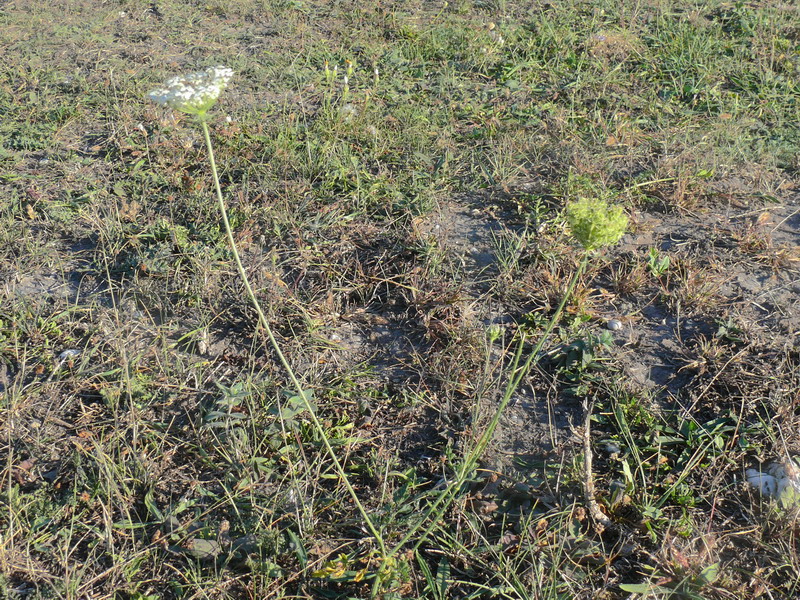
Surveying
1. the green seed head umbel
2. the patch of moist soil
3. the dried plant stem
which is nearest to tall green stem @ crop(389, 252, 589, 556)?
the green seed head umbel

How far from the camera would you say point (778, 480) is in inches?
90.5

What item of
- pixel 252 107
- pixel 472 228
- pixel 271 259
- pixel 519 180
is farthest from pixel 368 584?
pixel 252 107

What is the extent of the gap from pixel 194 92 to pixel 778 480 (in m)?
2.26

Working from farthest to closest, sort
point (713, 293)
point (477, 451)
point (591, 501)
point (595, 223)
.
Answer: point (713, 293)
point (591, 501)
point (477, 451)
point (595, 223)

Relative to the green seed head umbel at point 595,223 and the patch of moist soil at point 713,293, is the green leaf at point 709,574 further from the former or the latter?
the green seed head umbel at point 595,223

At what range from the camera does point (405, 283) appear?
3225 millimetres

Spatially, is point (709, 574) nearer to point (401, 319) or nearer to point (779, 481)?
point (779, 481)

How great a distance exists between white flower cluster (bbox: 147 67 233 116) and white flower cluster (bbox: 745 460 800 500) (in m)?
2.14

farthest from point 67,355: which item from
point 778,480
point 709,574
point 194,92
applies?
point 778,480

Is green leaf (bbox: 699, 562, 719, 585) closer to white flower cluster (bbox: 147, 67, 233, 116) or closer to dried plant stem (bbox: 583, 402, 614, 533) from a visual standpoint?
dried plant stem (bbox: 583, 402, 614, 533)

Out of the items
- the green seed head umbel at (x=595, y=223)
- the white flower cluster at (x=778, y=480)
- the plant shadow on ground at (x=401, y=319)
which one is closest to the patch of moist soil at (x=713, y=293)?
the plant shadow on ground at (x=401, y=319)

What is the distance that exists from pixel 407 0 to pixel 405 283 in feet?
12.9

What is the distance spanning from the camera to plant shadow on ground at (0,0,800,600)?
86.4 inches

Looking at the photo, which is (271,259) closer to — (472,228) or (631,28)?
(472,228)
